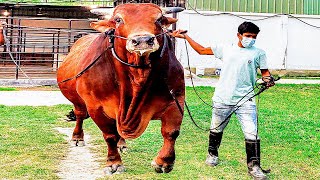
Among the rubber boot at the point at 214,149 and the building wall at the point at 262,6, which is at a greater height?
the building wall at the point at 262,6

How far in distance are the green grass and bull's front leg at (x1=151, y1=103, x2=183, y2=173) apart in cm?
75

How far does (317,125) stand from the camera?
12.3 m

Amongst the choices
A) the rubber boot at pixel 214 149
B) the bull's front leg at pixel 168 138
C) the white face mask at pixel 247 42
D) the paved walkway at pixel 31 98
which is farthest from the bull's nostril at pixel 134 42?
the paved walkway at pixel 31 98

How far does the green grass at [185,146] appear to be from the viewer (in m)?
7.79

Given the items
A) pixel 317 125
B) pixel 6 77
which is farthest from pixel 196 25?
pixel 317 125

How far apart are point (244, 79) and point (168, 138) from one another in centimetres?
154

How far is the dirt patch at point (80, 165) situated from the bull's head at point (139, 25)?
6.49ft

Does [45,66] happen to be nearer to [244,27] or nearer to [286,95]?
[286,95]

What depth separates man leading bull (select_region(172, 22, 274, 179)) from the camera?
7637 mm

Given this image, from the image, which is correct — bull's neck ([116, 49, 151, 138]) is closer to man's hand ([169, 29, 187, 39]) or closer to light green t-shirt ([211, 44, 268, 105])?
man's hand ([169, 29, 187, 39])

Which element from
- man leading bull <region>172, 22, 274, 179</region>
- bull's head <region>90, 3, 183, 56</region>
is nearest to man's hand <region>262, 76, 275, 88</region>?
man leading bull <region>172, 22, 274, 179</region>

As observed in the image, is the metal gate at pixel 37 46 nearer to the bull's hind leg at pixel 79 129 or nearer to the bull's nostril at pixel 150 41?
the bull's hind leg at pixel 79 129

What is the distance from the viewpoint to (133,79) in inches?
251

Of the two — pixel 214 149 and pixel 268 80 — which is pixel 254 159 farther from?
pixel 268 80
